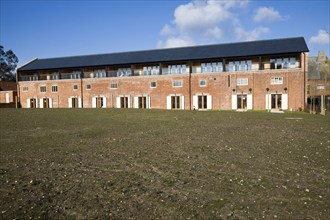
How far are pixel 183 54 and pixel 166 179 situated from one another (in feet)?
107

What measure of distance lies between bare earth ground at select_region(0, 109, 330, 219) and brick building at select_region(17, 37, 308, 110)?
73.5ft

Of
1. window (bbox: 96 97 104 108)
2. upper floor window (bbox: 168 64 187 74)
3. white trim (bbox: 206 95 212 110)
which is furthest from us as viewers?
window (bbox: 96 97 104 108)

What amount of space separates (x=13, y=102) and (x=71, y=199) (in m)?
45.4

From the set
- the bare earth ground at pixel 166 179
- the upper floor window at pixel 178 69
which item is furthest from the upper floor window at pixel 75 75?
the bare earth ground at pixel 166 179

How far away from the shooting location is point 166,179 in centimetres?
591

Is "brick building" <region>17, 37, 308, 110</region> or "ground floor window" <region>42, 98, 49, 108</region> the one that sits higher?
"brick building" <region>17, 37, 308, 110</region>

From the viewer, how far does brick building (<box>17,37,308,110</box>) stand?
3108 centimetres

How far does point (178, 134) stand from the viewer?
11.9m

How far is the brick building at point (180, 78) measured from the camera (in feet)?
102

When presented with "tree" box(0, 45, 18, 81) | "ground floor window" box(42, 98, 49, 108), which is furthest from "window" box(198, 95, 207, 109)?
"tree" box(0, 45, 18, 81)

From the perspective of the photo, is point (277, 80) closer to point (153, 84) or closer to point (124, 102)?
point (153, 84)

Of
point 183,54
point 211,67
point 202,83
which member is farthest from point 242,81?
point 183,54

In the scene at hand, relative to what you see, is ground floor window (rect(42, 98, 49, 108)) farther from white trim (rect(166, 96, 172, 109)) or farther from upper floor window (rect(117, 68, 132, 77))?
white trim (rect(166, 96, 172, 109))

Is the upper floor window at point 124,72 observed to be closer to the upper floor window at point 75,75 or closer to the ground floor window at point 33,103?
the upper floor window at point 75,75
